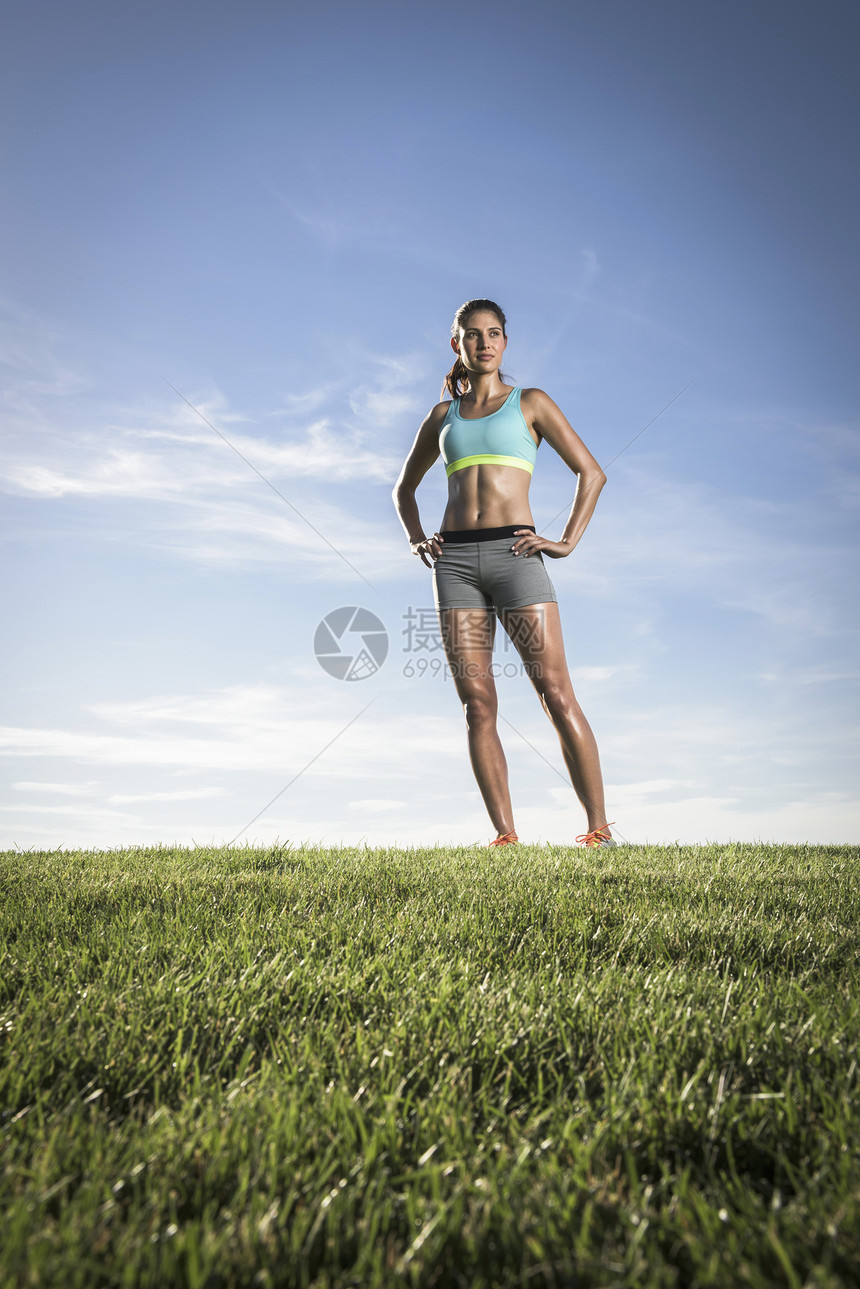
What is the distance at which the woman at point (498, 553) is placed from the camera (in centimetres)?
495

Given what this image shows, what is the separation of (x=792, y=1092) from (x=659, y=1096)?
261mm

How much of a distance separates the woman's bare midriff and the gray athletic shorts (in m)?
0.07

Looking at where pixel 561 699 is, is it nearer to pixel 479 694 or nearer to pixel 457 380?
pixel 479 694

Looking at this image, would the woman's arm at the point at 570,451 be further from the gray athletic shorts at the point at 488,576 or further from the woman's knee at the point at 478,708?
the woman's knee at the point at 478,708

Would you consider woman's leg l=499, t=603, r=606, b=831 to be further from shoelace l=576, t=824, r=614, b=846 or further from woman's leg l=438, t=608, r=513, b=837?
woman's leg l=438, t=608, r=513, b=837

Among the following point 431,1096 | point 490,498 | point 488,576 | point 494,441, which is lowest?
point 431,1096

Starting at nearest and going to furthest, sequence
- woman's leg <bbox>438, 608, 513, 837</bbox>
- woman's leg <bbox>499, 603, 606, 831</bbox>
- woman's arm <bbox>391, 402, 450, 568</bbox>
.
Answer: woman's leg <bbox>499, 603, 606, 831</bbox> → woman's leg <bbox>438, 608, 513, 837</bbox> → woman's arm <bbox>391, 402, 450, 568</bbox>

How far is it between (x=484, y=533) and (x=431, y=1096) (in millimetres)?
4043

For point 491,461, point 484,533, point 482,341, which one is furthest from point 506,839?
point 482,341

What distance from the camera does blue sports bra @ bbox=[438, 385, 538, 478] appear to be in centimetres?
518

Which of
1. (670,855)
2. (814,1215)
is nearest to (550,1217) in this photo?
(814,1215)

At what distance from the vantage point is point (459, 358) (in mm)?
5582

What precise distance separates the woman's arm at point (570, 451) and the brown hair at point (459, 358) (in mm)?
379

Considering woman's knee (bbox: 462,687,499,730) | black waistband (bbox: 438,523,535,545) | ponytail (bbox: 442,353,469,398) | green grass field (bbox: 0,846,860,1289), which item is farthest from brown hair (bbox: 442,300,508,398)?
green grass field (bbox: 0,846,860,1289)
